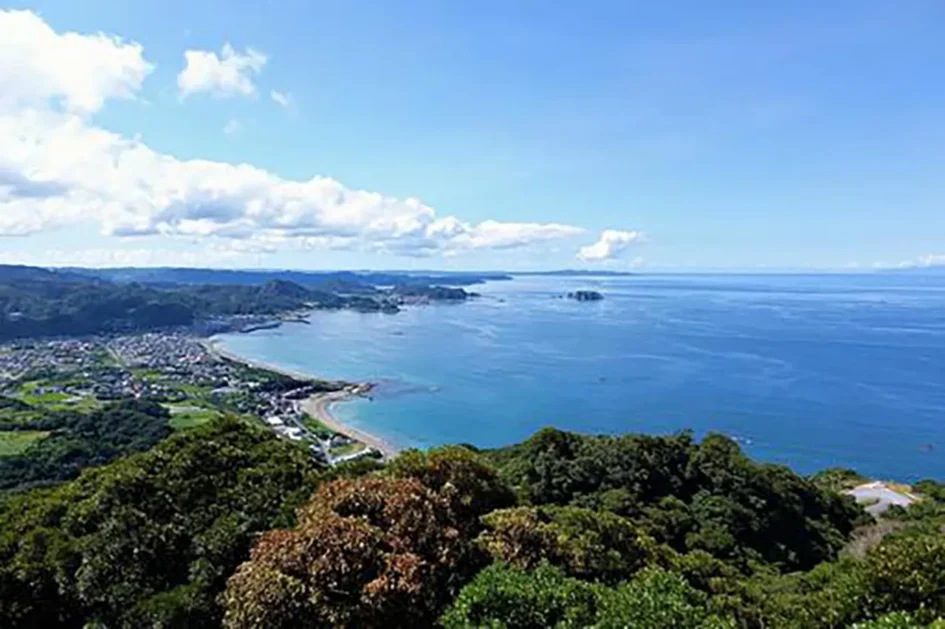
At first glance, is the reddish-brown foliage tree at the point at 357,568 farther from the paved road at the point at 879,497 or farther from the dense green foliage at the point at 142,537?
the paved road at the point at 879,497

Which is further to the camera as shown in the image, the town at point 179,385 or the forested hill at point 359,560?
the town at point 179,385

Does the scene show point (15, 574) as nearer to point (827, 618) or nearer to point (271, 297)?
point (827, 618)

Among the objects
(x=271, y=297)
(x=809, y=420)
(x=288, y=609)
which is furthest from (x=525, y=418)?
(x=271, y=297)

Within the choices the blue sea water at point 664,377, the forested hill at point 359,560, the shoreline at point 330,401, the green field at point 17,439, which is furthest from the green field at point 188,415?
the forested hill at point 359,560

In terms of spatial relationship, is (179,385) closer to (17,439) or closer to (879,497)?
(17,439)

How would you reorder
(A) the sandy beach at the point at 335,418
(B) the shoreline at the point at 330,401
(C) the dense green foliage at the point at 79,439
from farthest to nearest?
1. (B) the shoreline at the point at 330,401
2. (A) the sandy beach at the point at 335,418
3. (C) the dense green foliage at the point at 79,439
